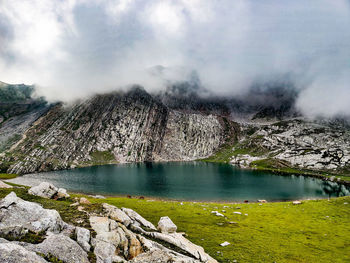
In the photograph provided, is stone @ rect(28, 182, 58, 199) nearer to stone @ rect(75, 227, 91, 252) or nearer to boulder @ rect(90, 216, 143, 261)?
boulder @ rect(90, 216, 143, 261)

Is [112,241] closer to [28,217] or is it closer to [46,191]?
[28,217]

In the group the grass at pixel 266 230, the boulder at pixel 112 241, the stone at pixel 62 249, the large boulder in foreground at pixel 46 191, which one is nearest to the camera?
the stone at pixel 62 249

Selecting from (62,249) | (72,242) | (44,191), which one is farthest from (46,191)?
(62,249)

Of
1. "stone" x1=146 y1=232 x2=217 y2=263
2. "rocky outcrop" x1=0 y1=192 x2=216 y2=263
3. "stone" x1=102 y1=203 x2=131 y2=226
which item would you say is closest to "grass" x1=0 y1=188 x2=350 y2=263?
"stone" x1=102 y1=203 x2=131 y2=226

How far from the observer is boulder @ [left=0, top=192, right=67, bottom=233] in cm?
1608

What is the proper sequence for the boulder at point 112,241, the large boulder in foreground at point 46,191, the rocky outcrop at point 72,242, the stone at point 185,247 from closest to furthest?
the rocky outcrop at point 72,242, the boulder at point 112,241, the stone at point 185,247, the large boulder in foreground at point 46,191

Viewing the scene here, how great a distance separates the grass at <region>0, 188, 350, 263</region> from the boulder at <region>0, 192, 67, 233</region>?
410cm

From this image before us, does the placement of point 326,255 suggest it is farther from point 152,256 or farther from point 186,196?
point 186,196

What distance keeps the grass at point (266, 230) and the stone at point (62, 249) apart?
7.08 meters

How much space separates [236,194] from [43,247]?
313 ft

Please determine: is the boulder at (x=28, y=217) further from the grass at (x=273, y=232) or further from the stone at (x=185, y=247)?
the grass at (x=273, y=232)

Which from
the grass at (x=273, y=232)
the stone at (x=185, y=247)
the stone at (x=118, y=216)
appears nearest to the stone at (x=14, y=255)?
the stone at (x=118, y=216)

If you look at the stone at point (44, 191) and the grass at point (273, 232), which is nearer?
the grass at point (273, 232)

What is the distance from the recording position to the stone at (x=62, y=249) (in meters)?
12.5
